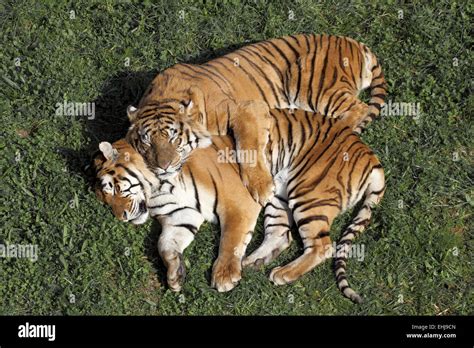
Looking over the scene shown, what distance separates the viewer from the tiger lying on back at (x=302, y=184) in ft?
22.6

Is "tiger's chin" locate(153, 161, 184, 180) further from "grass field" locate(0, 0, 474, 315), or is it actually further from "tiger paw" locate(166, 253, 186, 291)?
"tiger paw" locate(166, 253, 186, 291)

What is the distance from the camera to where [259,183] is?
277 inches

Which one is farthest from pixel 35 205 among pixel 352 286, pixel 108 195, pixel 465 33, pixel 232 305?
pixel 465 33

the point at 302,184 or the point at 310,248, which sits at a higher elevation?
the point at 302,184

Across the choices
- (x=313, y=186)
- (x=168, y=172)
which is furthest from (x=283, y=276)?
(x=168, y=172)

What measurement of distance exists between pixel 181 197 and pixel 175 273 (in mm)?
593

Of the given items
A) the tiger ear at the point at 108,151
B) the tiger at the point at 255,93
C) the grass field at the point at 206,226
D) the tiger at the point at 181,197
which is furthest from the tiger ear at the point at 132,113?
the grass field at the point at 206,226

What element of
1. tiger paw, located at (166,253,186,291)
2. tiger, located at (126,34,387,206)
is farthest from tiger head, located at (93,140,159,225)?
tiger paw, located at (166,253,186,291)

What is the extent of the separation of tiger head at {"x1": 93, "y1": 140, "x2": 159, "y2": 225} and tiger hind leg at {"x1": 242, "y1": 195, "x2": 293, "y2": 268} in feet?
2.61

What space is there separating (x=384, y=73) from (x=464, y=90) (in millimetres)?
614

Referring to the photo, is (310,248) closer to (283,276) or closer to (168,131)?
(283,276)

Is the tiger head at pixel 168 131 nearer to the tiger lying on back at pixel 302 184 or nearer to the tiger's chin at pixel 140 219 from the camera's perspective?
the tiger lying on back at pixel 302 184

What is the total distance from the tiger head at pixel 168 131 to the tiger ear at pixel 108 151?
172 millimetres

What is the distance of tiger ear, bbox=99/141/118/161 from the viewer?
6965 millimetres
